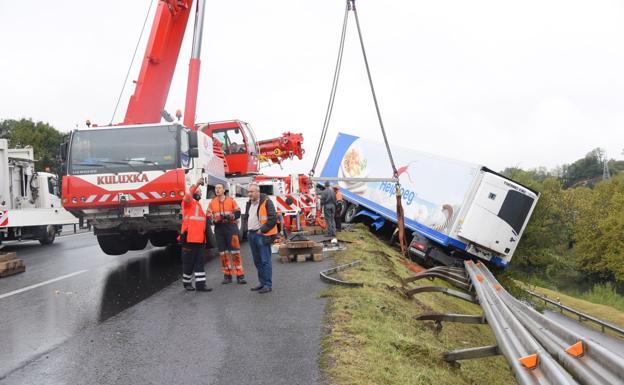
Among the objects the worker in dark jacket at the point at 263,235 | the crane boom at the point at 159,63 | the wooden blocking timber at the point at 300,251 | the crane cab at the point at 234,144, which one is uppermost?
the crane boom at the point at 159,63

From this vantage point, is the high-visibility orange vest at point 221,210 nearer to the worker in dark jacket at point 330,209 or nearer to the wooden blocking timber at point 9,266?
the wooden blocking timber at point 9,266

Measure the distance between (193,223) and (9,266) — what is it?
4897 mm

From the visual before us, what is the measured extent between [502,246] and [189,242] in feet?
35.9

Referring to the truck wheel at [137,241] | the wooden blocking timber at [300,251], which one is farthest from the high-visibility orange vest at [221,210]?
the truck wheel at [137,241]

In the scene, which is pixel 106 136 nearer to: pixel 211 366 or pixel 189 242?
pixel 189 242

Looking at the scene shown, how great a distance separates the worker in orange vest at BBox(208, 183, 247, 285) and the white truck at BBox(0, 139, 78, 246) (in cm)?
780

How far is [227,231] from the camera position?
343 inches

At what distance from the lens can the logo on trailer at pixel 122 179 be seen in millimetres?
10039

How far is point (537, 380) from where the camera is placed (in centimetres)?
425

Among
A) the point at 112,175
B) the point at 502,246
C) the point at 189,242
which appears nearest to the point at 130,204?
the point at 112,175

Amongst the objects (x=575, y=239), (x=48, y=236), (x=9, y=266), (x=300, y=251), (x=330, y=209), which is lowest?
(x=575, y=239)

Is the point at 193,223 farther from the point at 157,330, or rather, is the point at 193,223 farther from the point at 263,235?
the point at 157,330

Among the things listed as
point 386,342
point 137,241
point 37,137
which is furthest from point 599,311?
point 37,137

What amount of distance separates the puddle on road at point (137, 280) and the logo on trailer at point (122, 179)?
1.81 m
